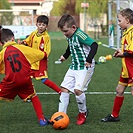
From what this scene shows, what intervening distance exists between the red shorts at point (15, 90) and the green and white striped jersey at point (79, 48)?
718 mm

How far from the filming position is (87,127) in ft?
18.1

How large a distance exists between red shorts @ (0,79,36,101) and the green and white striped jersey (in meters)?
0.72

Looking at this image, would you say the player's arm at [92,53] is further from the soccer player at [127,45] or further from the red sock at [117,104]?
the red sock at [117,104]

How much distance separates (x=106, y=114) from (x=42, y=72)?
175cm

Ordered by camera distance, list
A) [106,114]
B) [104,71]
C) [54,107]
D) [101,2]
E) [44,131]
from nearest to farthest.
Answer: [44,131], [106,114], [54,107], [104,71], [101,2]

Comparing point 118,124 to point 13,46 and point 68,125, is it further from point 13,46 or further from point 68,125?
point 13,46

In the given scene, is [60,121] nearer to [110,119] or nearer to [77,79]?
[77,79]

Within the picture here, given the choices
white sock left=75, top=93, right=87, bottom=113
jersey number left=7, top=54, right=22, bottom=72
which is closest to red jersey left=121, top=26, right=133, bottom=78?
white sock left=75, top=93, right=87, bottom=113

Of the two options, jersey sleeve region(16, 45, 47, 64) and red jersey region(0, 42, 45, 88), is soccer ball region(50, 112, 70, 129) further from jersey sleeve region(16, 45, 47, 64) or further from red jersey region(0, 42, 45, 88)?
jersey sleeve region(16, 45, 47, 64)

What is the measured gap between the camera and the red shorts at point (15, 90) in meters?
5.48

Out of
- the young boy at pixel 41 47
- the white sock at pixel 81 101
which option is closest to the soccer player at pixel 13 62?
the white sock at pixel 81 101

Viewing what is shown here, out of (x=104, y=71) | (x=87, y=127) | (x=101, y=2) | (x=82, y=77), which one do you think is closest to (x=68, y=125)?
(x=87, y=127)

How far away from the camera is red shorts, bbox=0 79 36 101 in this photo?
5480 millimetres

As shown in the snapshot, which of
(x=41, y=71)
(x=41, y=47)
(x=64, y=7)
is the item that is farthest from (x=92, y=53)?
(x=64, y=7)
